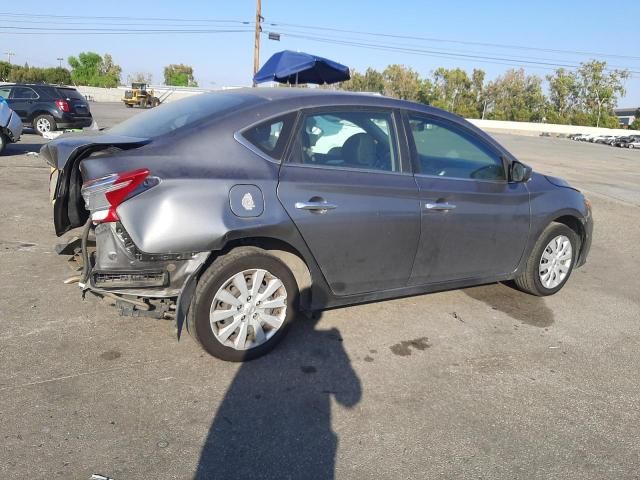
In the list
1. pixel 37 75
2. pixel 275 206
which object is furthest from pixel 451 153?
pixel 37 75

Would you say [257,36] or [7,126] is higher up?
[257,36]

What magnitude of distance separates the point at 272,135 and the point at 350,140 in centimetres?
64

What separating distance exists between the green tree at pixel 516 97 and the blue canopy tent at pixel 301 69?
8166cm

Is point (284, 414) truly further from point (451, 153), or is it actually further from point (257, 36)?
point (257, 36)

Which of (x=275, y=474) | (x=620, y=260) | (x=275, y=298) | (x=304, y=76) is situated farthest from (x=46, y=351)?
(x=304, y=76)

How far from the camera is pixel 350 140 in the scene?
384cm

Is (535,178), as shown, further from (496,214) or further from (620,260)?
(620,260)

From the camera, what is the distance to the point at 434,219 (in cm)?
397

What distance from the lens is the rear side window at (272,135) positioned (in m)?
3.42

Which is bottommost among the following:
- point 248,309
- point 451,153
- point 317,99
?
point 248,309

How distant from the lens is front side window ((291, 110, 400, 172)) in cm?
361

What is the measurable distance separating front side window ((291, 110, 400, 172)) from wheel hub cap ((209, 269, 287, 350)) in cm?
84

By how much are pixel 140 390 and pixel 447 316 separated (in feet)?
8.18

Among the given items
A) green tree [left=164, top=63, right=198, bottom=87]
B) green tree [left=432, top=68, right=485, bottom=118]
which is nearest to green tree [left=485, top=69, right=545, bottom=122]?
green tree [left=432, top=68, right=485, bottom=118]
